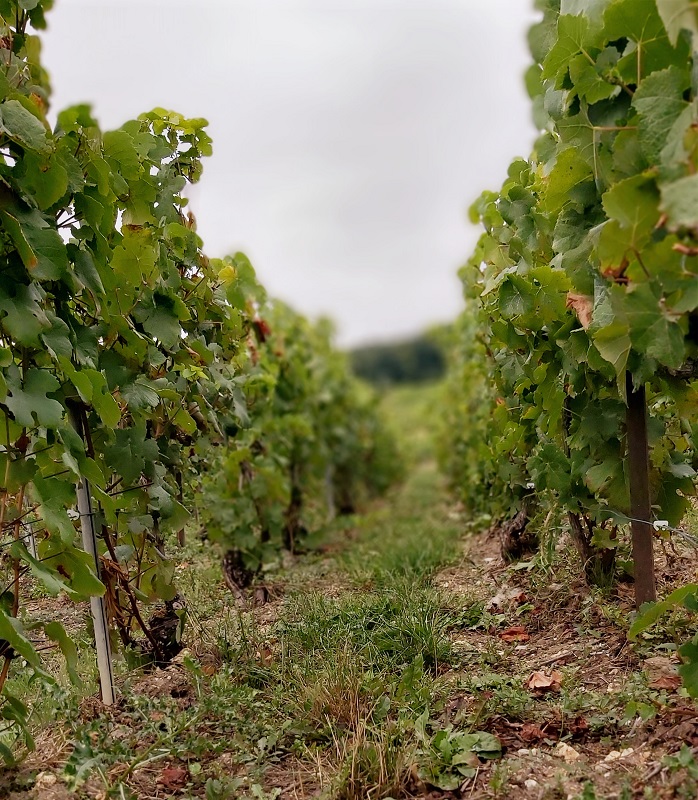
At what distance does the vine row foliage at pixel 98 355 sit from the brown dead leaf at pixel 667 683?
5.51ft

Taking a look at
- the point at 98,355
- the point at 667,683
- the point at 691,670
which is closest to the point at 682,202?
the point at 691,670

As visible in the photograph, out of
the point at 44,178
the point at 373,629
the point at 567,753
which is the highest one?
the point at 44,178

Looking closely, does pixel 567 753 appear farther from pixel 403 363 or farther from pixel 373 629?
pixel 403 363

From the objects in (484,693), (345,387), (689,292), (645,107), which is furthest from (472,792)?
(345,387)

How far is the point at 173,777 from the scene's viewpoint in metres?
2.26

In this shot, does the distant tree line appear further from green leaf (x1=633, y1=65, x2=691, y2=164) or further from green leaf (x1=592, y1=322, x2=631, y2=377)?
green leaf (x1=633, y1=65, x2=691, y2=164)

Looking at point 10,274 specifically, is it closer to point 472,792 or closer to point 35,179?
point 35,179

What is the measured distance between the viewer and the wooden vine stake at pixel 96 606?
250 cm

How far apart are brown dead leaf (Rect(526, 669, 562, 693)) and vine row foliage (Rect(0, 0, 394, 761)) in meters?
1.32

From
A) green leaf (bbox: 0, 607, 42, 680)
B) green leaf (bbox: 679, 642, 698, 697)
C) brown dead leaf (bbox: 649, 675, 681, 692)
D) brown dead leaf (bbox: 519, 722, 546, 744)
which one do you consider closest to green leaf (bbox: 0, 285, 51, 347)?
green leaf (bbox: 0, 607, 42, 680)

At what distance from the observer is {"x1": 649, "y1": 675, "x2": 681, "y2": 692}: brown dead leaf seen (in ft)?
7.95

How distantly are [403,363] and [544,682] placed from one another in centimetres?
4856

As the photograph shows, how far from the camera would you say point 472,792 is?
7.00 feet

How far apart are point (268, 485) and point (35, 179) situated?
136 inches
